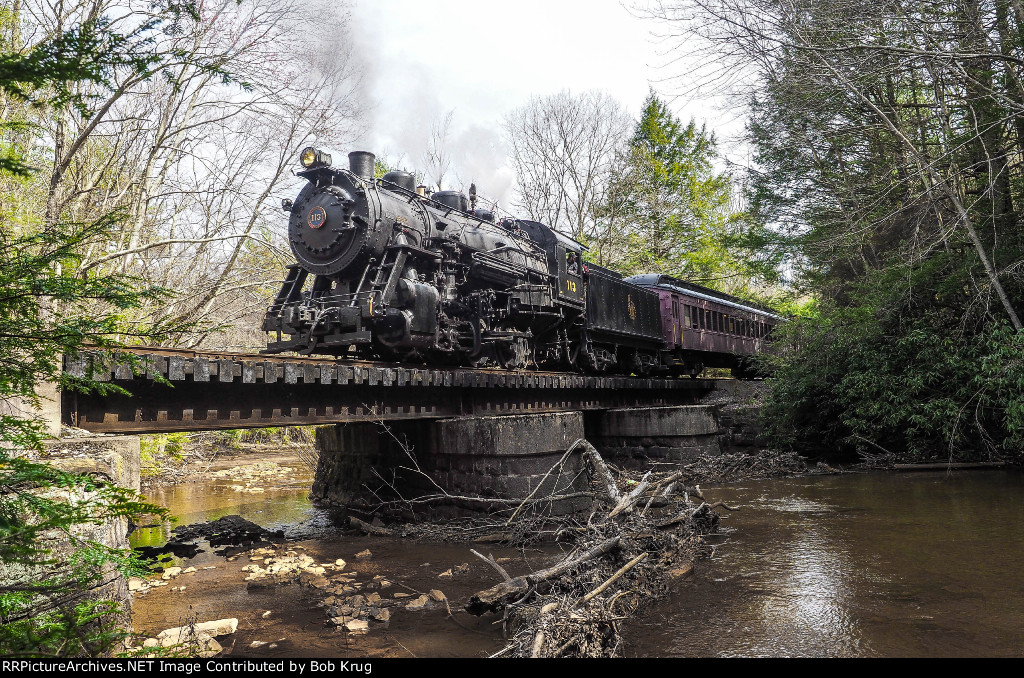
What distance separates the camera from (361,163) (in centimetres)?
994

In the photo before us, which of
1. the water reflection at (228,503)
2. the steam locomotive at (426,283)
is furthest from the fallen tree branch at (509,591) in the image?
A: the water reflection at (228,503)

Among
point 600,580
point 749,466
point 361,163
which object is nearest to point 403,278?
point 361,163

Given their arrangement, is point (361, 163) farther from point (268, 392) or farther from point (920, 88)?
point (920, 88)

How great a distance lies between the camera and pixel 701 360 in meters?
20.3

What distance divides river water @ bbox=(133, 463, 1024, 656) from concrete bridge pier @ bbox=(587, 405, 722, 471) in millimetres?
3783

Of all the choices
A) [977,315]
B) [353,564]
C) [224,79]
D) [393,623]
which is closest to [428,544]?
[353,564]

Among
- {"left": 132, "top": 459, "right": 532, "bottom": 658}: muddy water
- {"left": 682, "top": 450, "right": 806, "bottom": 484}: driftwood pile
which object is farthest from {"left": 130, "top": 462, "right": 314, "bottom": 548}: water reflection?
{"left": 682, "top": 450, "right": 806, "bottom": 484}: driftwood pile

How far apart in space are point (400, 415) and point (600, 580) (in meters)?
4.04

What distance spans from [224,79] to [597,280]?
37.6ft

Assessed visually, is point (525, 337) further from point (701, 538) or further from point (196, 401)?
point (196, 401)

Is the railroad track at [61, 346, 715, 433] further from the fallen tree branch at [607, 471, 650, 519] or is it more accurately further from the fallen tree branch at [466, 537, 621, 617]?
the fallen tree branch at [607, 471, 650, 519]

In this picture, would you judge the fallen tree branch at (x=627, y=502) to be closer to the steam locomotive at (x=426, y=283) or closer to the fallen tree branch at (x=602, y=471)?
the fallen tree branch at (x=602, y=471)

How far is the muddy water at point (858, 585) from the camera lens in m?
3.94

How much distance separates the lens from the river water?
404 centimetres
